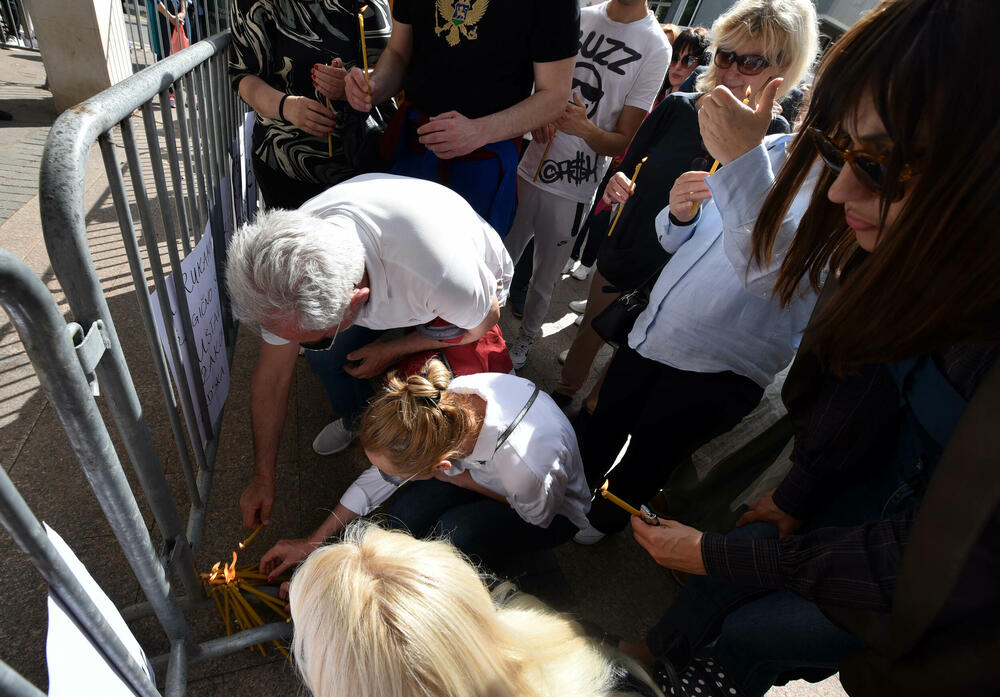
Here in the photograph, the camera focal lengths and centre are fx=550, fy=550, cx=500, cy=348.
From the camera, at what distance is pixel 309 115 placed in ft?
6.73

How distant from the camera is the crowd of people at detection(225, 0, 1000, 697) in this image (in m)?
0.88

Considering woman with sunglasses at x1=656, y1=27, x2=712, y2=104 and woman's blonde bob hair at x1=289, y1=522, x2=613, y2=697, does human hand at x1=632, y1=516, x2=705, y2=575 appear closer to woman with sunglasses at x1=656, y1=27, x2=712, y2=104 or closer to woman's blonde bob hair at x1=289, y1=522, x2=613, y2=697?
woman's blonde bob hair at x1=289, y1=522, x2=613, y2=697

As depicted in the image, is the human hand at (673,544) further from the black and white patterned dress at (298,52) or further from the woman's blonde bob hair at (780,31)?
the black and white patterned dress at (298,52)

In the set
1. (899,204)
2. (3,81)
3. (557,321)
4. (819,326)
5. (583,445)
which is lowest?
(557,321)

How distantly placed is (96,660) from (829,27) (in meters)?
8.58

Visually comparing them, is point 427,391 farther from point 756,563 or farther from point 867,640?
point 867,640

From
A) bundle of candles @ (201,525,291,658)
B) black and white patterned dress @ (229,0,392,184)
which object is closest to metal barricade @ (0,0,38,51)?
black and white patterned dress @ (229,0,392,184)

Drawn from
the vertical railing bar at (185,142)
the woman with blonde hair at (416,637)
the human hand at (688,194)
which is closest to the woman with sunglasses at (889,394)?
the human hand at (688,194)

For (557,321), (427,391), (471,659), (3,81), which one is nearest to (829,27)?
(557,321)

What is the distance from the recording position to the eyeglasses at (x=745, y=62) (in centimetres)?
200

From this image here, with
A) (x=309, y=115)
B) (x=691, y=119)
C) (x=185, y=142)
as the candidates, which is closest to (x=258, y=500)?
(x=185, y=142)

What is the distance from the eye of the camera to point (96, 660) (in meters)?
0.86

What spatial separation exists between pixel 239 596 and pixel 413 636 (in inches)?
38.1

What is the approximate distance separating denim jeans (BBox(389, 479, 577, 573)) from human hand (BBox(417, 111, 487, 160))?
1234mm
